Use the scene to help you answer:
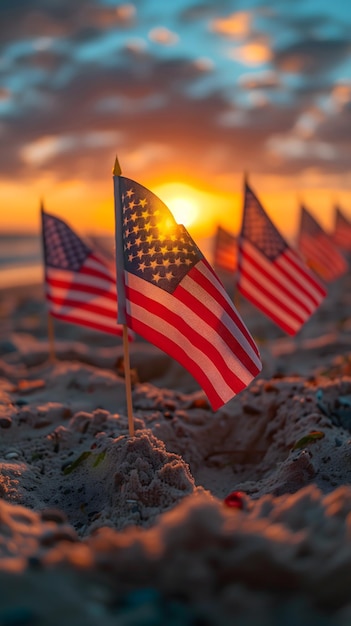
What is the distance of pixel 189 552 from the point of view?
2.58 metres

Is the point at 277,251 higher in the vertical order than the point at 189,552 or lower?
higher

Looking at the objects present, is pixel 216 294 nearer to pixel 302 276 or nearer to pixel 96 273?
pixel 302 276

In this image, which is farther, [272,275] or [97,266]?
[97,266]

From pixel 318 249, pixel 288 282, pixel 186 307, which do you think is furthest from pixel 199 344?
pixel 318 249

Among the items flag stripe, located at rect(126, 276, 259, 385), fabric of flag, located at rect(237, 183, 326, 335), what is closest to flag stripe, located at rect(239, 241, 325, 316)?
fabric of flag, located at rect(237, 183, 326, 335)

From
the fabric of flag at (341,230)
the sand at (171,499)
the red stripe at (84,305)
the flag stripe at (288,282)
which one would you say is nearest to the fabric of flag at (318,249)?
the sand at (171,499)

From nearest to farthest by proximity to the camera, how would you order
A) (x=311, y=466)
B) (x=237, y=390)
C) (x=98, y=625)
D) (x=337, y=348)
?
Result: (x=98, y=625) → (x=237, y=390) → (x=311, y=466) → (x=337, y=348)

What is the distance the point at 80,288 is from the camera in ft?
26.9

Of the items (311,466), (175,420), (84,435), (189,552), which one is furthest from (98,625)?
(175,420)

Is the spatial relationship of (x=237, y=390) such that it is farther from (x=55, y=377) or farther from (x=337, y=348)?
(x=337, y=348)

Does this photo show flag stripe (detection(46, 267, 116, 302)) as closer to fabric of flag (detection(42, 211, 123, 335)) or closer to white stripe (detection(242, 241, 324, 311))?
fabric of flag (detection(42, 211, 123, 335))

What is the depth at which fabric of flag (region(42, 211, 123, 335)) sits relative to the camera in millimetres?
7898

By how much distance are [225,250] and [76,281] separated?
6.08 metres

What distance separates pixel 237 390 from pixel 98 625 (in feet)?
8.75
